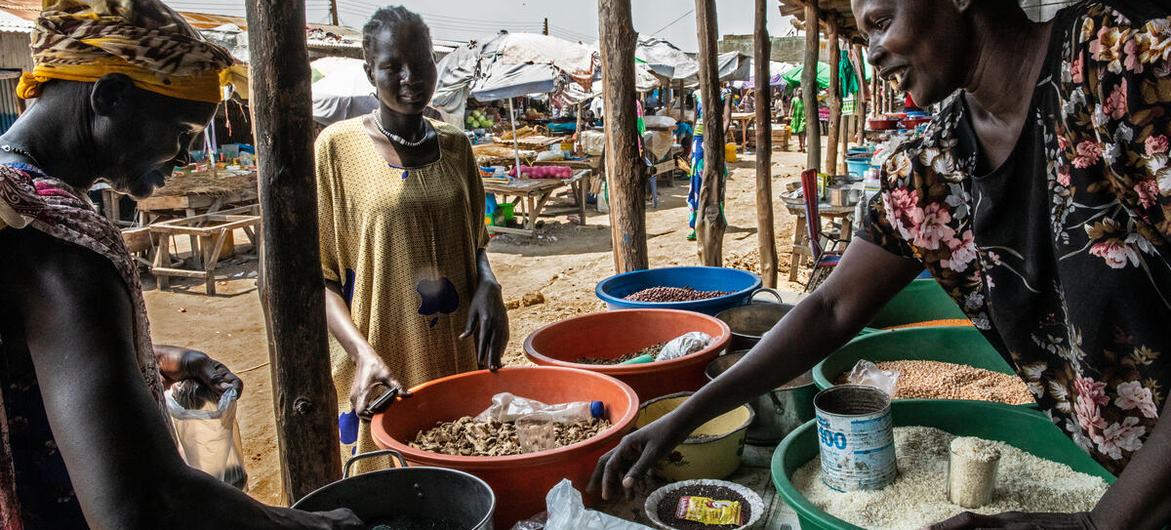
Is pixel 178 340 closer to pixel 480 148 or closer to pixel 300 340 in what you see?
pixel 300 340

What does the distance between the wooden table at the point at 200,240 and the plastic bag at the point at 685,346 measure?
687 cm

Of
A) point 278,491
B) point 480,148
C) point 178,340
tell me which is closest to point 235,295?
point 178,340

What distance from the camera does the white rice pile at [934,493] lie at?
1.43 meters

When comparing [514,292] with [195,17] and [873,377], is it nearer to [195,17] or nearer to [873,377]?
[873,377]

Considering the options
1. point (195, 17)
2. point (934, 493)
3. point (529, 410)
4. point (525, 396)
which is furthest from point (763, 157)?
point (195, 17)

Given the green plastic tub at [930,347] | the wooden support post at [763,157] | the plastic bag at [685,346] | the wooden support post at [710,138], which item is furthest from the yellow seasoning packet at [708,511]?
the wooden support post at [763,157]

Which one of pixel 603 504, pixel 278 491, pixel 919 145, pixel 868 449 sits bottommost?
pixel 278 491

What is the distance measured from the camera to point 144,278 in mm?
9070

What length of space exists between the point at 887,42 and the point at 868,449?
724 mm

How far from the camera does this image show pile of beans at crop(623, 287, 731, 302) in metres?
2.92

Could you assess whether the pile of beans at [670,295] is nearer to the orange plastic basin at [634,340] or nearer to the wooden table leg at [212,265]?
the orange plastic basin at [634,340]

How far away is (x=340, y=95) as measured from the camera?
452 inches

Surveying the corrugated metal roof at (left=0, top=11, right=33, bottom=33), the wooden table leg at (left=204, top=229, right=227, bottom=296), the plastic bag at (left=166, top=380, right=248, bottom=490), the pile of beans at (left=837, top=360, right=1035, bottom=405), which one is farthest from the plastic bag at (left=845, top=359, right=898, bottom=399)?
the corrugated metal roof at (left=0, top=11, right=33, bottom=33)

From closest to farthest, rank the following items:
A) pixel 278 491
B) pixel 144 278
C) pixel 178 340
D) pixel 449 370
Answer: pixel 449 370 < pixel 278 491 < pixel 178 340 < pixel 144 278
